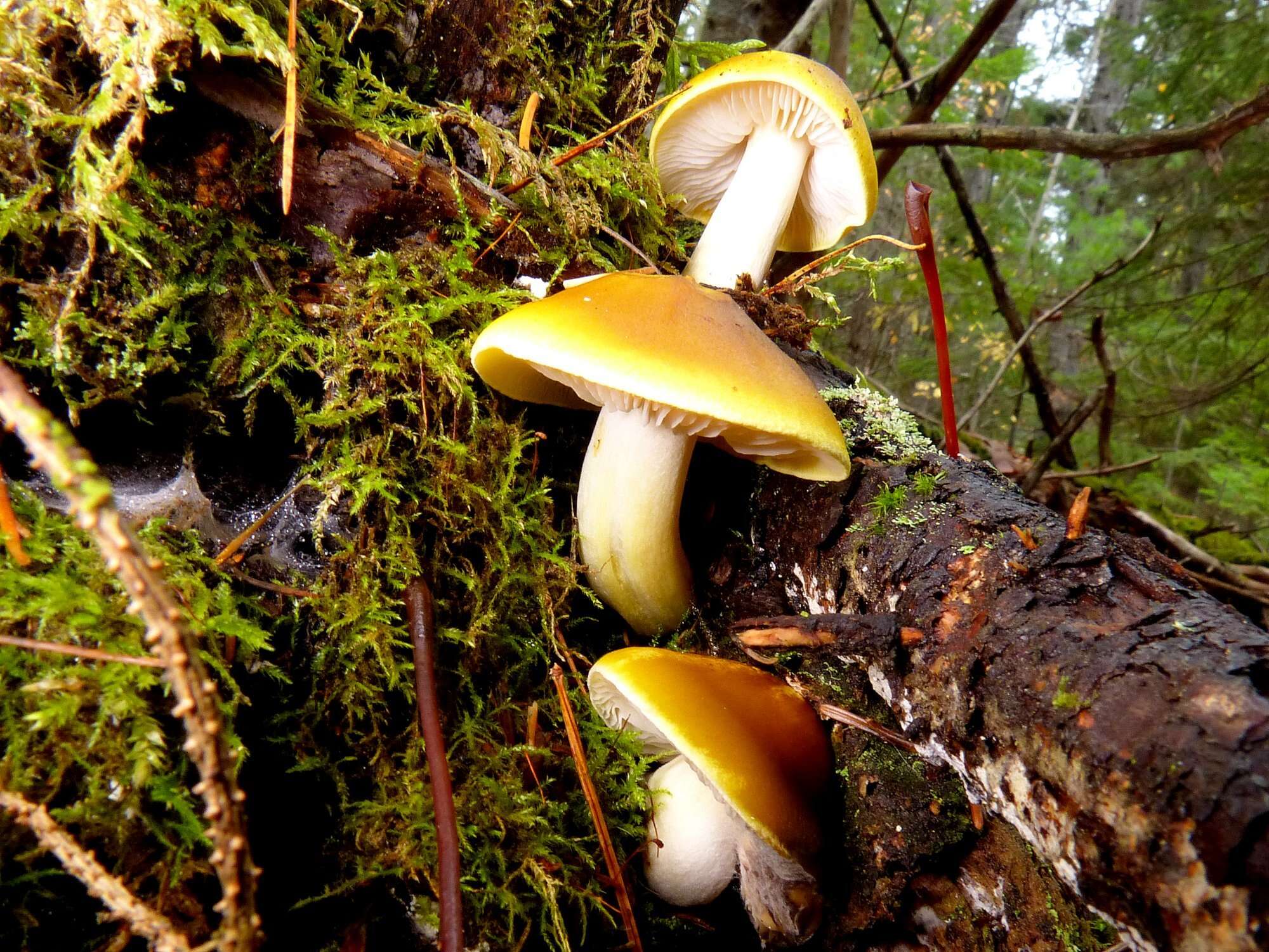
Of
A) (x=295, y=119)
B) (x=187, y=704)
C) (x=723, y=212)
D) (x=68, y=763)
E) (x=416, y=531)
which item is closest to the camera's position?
(x=187, y=704)

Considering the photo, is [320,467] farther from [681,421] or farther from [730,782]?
[730,782]

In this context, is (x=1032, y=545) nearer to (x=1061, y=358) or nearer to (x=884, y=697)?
(x=884, y=697)

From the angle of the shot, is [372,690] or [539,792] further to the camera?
[539,792]

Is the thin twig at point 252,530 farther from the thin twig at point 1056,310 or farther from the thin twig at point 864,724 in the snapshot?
the thin twig at point 1056,310

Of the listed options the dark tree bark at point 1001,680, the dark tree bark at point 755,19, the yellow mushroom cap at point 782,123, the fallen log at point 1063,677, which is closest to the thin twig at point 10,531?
the dark tree bark at point 1001,680

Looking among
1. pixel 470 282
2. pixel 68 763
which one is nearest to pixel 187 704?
pixel 68 763

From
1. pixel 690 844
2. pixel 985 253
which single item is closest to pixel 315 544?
pixel 690 844

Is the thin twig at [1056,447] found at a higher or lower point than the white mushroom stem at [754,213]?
lower
